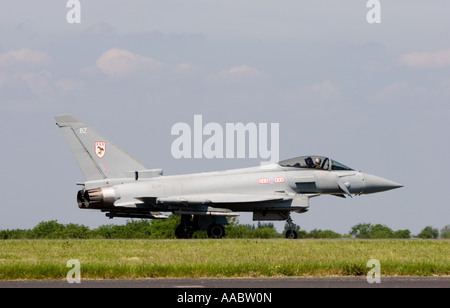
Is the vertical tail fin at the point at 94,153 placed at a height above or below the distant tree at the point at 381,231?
above

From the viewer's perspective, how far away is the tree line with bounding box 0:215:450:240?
129 feet

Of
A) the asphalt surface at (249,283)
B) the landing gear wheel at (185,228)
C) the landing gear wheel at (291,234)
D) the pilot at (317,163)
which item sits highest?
the pilot at (317,163)

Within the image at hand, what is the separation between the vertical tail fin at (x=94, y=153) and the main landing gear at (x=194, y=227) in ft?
8.71

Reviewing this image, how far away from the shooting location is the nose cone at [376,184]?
36.1 metres

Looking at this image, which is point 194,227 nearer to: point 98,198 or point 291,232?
point 291,232

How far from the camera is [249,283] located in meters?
17.8

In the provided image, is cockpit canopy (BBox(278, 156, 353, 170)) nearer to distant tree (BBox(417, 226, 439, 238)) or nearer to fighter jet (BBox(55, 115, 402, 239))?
fighter jet (BBox(55, 115, 402, 239))

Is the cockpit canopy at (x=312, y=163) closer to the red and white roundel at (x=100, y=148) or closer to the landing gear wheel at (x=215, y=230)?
the landing gear wheel at (x=215, y=230)

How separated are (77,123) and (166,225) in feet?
47.6

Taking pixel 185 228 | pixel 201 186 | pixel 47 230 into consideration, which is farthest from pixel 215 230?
pixel 47 230

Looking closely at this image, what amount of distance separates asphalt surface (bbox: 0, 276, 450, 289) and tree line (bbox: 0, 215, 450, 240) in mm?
16367

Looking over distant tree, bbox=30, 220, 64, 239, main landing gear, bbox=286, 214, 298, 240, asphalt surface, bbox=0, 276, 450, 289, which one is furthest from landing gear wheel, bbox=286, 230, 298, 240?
asphalt surface, bbox=0, 276, 450, 289

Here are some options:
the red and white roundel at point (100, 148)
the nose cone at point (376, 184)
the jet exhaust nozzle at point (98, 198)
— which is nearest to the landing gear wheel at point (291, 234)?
the nose cone at point (376, 184)
